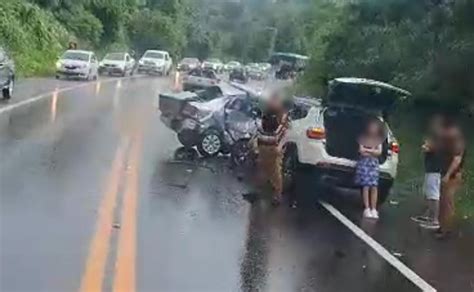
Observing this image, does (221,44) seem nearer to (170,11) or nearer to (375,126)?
(170,11)

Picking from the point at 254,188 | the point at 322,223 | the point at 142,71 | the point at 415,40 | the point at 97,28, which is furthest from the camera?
the point at 97,28

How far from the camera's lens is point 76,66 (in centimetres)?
4475

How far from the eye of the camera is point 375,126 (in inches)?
508

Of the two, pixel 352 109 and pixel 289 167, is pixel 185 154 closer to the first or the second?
pixel 289 167

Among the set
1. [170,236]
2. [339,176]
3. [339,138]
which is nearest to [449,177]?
[339,176]

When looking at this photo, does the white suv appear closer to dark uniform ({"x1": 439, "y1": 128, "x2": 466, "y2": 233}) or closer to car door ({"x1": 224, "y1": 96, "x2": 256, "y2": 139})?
dark uniform ({"x1": 439, "y1": 128, "x2": 466, "y2": 233})

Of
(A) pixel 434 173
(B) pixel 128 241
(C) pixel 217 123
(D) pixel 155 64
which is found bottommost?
(D) pixel 155 64

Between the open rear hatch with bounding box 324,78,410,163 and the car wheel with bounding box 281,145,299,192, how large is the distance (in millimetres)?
556

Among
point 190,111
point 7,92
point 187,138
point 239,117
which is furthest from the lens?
point 7,92

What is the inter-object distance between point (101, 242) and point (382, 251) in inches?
120

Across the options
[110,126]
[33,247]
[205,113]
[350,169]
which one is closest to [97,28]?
[110,126]

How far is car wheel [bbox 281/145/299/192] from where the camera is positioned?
13.8 m

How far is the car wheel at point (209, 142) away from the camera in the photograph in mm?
17828

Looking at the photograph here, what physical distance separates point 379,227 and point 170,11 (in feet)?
255
